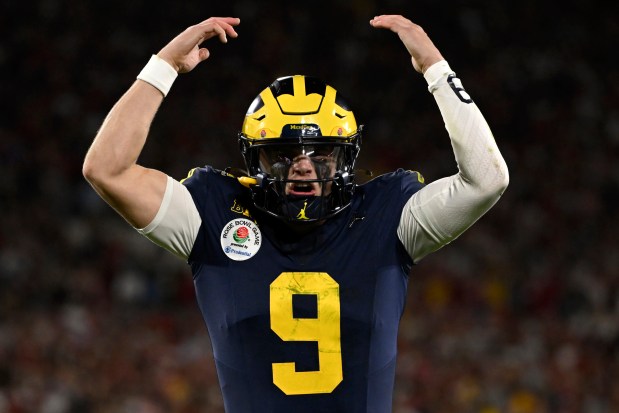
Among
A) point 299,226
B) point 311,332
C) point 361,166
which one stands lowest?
point 311,332

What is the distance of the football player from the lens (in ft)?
8.39

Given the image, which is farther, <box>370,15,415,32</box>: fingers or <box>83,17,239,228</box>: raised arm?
<box>370,15,415,32</box>: fingers

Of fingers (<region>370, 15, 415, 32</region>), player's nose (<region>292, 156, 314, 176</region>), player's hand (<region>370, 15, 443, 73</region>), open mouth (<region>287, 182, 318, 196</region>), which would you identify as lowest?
open mouth (<region>287, 182, 318, 196</region>)

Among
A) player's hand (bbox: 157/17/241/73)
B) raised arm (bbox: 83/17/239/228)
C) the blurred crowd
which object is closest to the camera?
raised arm (bbox: 83/17/239/228)

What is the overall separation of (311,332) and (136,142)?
647mm

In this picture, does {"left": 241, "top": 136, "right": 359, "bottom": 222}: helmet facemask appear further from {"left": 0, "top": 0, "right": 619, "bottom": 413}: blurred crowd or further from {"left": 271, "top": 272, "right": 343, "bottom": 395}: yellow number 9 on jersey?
{"left": 0, "top": 0, "right": 619, "bottom": 413}: blurred crowd

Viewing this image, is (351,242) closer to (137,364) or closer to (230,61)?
(137,364)

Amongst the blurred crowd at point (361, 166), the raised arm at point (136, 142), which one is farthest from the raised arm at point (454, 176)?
the blurred crowd at point (361, 166)

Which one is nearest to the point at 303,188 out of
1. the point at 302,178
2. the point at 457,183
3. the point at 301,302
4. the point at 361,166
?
the point at 302,178

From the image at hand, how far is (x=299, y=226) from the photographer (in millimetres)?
2701

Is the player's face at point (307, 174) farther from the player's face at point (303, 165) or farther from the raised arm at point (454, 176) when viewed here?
the raised arm at point (454, 176)

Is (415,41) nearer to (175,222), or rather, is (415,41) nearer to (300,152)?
(300,152)

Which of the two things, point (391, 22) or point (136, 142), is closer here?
point (136, 142)

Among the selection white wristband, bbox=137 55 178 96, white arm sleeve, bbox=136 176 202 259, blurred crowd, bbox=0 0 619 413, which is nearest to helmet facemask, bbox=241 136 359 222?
white arm sleeve, bbox=136 176 202 259
